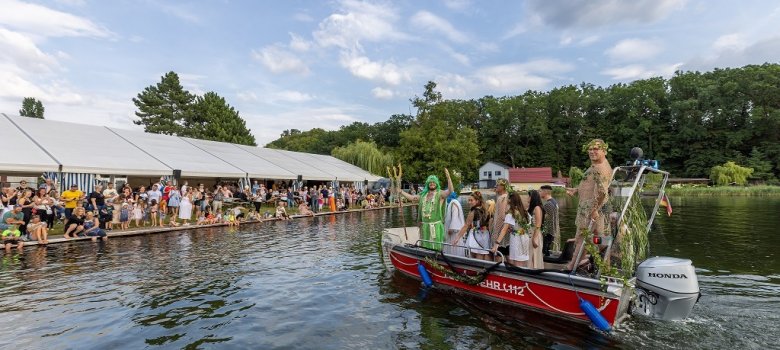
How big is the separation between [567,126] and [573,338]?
84287 millimetres

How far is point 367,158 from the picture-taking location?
49.2 meters

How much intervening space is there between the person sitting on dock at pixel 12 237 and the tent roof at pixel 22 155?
6000 mm

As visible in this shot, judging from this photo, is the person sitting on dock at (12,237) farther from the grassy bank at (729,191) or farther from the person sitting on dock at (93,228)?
the grassy bank at (729,191)

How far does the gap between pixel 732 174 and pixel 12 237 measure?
73.0 meters

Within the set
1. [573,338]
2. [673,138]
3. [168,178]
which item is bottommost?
[573,338]

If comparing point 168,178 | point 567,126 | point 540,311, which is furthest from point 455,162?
point 540,311

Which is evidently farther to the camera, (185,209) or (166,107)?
(166,107)

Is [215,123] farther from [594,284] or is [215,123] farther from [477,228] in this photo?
[594,284]

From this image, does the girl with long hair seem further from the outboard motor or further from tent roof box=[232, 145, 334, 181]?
tent roof box=[232, 145, 334, 181]

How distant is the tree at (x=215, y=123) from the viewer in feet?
Result: 193

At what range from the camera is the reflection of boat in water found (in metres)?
5.90

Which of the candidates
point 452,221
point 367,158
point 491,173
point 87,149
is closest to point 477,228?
point 452,221

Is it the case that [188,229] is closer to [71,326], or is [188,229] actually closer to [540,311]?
[71,326]

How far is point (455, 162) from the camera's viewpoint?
52.9 meters
